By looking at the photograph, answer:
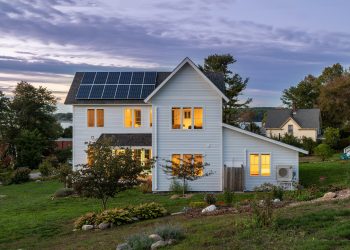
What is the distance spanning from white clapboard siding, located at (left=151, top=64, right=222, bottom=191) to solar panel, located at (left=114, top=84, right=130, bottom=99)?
16.4ft

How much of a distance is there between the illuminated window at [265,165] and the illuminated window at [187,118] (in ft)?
15.7

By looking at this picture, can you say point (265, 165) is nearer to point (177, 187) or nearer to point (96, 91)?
point (177, 187)

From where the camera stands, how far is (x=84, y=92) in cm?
3488

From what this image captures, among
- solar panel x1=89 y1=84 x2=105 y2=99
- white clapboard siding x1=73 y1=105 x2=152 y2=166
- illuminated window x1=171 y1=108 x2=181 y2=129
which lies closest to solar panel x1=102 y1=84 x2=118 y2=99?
solar panel x1=89 y1=84 x2=105 y2=99

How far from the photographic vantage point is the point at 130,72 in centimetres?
3769

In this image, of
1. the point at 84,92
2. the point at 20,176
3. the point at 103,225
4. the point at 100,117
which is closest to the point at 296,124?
the point at 20,176

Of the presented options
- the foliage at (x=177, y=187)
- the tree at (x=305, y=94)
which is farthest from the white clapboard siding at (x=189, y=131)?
the tree at (x=305, y=94)

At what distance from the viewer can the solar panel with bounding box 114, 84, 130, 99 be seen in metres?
34.6

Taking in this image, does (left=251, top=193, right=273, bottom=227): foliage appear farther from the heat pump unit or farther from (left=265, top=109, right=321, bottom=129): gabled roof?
(left=265, top=109, right=321, bottom=129): gabled roof

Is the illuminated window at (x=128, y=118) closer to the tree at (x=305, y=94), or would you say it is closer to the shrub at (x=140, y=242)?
the shrub at (x=140, y=242)

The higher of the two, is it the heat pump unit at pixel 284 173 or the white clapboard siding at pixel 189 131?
the white clapboard siding at pixel 189 131

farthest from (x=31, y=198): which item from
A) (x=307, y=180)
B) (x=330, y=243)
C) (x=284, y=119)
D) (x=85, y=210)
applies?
(x=284, y=119)

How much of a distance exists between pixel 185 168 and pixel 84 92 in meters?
10.8

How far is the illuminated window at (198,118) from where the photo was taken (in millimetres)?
30297
